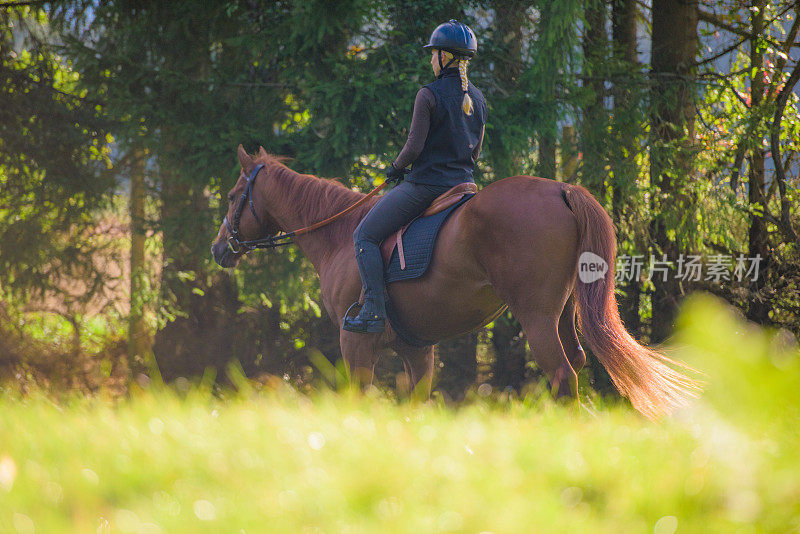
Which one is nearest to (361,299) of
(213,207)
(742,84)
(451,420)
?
(451,420)

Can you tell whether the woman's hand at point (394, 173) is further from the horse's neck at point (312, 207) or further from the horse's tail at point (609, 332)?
the horse's tail at point (609, 332)

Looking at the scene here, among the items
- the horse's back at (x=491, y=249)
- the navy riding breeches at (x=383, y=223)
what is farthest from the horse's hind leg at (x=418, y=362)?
the navy riding breeches at (x=383, y=223)

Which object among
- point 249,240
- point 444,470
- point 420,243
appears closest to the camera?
point 444,470

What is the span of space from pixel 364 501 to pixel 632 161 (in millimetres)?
8012

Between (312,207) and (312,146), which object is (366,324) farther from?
(312,146)

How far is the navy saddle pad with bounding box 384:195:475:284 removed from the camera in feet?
16.7

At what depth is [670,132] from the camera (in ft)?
33.3

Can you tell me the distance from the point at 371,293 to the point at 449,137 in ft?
4.19

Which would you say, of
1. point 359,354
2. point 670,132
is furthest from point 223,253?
point 670,132

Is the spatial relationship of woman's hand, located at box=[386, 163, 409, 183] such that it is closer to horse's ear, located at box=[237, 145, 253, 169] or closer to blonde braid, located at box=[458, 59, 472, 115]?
blonde braid, located at box=[458, 59, 472, 115]

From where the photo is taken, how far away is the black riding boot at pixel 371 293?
5.25m

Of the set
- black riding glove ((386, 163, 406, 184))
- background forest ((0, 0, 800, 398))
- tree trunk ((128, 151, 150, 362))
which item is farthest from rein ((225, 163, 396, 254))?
tree trunk ((128, 151, 150, 362))

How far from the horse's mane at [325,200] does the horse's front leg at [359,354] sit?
3.04 ft

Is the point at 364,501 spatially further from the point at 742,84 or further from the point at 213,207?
the point at 742,84
